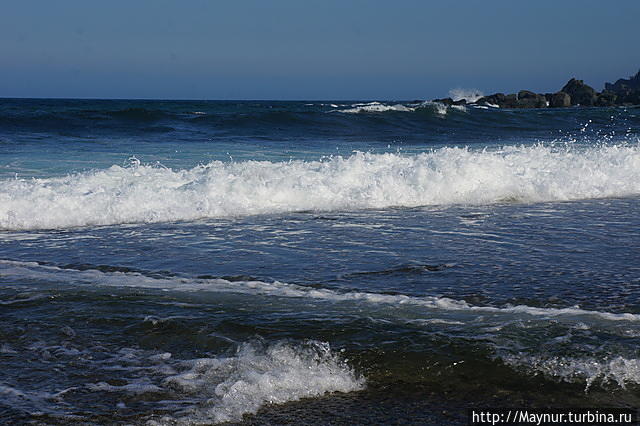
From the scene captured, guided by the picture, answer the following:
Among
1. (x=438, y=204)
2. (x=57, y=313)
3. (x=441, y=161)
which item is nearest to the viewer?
(x=57, y=313)

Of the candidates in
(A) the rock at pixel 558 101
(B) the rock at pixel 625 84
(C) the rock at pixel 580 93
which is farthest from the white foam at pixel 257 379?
(B) the rock at pixel 625 84

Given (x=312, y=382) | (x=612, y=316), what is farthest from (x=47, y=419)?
(x=612, y=316)

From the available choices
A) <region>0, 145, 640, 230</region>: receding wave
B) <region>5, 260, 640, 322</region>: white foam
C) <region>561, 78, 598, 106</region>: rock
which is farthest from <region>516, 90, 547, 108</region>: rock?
<region>5, 260, 640, 322</region>: white foam

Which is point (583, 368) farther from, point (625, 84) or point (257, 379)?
point (625, 84)

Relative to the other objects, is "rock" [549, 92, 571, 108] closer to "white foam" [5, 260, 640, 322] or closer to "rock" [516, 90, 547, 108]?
"rock" [516, 90, 547, 108]

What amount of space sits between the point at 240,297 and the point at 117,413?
1.78 metres

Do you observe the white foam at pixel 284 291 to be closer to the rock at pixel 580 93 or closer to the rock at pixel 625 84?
the rock at pixel 580 93

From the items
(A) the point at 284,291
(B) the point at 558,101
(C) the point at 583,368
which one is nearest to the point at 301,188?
(A) the point at 284,291

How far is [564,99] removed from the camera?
210ft

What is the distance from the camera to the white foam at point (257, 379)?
323 centimetres

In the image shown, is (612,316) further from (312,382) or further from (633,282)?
(312,382)

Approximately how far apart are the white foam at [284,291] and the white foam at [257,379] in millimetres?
992

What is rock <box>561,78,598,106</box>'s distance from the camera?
222ft

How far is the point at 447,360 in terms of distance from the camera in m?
3.69
